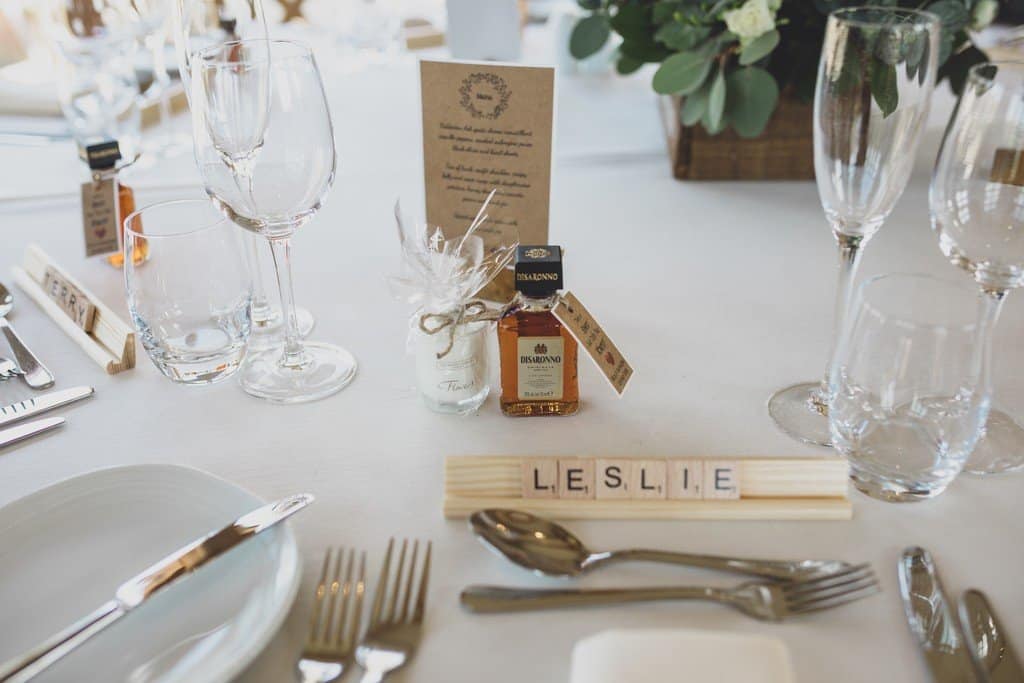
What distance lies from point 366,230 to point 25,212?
52 cm

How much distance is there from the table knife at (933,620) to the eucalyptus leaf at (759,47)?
30.5 inches

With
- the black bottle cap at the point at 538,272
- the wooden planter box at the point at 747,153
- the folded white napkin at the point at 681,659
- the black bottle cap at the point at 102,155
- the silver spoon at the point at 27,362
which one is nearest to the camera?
the folded white napkin at the point at 681,659

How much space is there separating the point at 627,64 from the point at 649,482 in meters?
0.92

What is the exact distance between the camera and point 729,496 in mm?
737

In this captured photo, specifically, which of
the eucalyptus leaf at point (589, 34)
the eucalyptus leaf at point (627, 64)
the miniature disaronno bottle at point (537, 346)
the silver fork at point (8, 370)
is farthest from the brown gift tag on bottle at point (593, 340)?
the eucalyptus leaf at point (589, 34)

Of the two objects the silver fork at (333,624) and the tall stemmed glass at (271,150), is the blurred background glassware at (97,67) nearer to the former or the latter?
the tall stemmed glass at (271,150)

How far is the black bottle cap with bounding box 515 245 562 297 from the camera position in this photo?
79cm

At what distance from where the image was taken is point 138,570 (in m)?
0.69

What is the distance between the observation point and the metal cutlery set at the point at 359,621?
1.96 feet

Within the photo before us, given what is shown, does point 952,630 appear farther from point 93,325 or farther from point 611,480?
point 93,325

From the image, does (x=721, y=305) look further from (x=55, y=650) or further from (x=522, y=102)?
(x=55, y=650)

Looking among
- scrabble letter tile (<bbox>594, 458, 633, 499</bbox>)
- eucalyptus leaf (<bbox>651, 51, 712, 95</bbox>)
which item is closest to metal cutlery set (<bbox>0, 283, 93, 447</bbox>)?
scrabble letter tile (<bbox>594, 458, 633, 499</bbox>)

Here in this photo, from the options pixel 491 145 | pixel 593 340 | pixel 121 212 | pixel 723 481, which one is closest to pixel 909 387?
pixel 723 481

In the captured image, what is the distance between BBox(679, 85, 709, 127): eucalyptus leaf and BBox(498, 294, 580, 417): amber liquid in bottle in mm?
621
